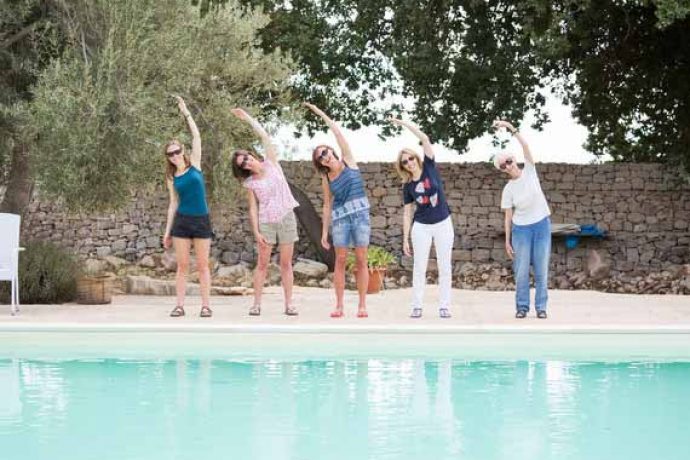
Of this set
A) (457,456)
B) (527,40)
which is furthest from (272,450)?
(527,40)

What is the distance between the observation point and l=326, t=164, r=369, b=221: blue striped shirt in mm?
10031

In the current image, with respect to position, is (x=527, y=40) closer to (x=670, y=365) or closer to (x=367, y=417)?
(x=670, y=365)

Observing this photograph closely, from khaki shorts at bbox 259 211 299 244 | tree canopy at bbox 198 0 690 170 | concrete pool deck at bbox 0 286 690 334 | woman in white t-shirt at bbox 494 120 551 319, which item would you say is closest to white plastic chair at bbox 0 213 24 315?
concrete pool deck at bbox 0 286 690 334

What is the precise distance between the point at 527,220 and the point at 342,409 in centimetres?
418

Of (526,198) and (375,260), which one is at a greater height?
(526,198)

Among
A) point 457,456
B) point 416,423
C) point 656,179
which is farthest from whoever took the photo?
point 656,179

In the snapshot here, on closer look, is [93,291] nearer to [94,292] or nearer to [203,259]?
[94,292]

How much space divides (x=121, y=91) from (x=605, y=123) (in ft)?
41.3

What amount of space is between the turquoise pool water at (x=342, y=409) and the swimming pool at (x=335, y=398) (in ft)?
0.04

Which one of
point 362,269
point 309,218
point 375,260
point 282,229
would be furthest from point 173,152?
point 309,218

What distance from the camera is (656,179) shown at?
21969mm

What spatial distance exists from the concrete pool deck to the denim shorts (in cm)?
68

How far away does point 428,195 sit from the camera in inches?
398

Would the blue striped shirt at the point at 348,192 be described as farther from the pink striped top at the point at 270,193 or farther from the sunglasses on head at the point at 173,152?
the sunglasses on head at the point at 173,152
